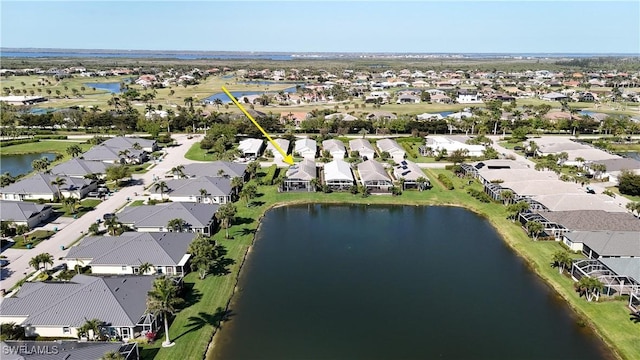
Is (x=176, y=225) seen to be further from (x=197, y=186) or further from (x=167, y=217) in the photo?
(x=197, y=186)

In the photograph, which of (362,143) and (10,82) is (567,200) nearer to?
(362,143)

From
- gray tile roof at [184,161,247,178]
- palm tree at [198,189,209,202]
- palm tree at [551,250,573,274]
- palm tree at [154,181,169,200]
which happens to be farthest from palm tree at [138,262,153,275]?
palm tree at [551,250,573,274]

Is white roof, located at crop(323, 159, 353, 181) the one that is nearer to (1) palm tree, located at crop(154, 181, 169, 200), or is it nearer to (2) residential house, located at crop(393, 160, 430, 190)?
(2) residential house, located at crop(393, 160, 430, 190)

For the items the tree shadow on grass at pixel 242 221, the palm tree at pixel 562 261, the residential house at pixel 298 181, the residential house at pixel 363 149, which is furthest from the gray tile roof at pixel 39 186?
the palm tree at pixel 562 261

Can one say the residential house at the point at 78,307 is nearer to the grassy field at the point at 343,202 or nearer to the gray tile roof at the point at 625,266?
the grassy field at the point at 343,202

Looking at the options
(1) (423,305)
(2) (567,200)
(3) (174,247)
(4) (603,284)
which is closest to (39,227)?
(3) (174,247)
